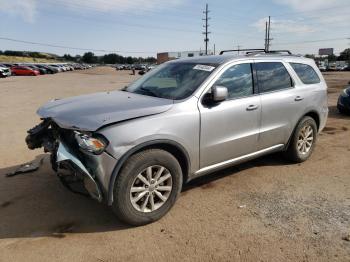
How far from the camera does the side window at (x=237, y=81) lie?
433 cm

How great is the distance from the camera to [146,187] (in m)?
3.62

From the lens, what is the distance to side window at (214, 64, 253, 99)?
14.2 ft

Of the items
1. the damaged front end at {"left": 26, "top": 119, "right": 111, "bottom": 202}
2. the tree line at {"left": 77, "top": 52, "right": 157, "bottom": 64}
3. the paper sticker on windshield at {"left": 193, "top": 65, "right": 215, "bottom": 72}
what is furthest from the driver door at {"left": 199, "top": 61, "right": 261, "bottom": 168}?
the tree line at {"left": 77, "top": 52, "right": 157, "bottom": 64}

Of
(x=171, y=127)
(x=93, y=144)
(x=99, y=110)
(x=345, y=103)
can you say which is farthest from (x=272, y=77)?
(x=345, y=103)

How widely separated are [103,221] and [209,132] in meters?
1.55

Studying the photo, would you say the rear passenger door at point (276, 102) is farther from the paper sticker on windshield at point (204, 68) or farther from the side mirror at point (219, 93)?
the side mirror at point (219, 93)

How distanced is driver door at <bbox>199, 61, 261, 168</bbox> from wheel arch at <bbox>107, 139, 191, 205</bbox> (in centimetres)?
23

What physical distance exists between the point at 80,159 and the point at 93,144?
0.24 meters

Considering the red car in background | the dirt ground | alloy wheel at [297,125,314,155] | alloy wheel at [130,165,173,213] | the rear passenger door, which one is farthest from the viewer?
the red car in background

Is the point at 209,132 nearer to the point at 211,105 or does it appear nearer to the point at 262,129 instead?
the point at 211,105

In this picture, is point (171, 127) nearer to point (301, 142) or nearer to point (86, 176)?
point (86, 176)

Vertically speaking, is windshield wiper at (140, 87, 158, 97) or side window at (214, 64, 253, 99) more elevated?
side window at (214, 64, 253, 99)

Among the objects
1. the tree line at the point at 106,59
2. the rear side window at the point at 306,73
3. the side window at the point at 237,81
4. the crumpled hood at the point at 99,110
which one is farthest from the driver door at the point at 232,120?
the tree line at the point at 106,59

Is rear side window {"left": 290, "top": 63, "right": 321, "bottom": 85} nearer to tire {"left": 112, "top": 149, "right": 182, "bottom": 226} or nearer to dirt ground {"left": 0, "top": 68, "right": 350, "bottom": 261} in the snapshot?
dirt ground {"left": 0, "top": 68, "right": 350, "bottom": 261}
